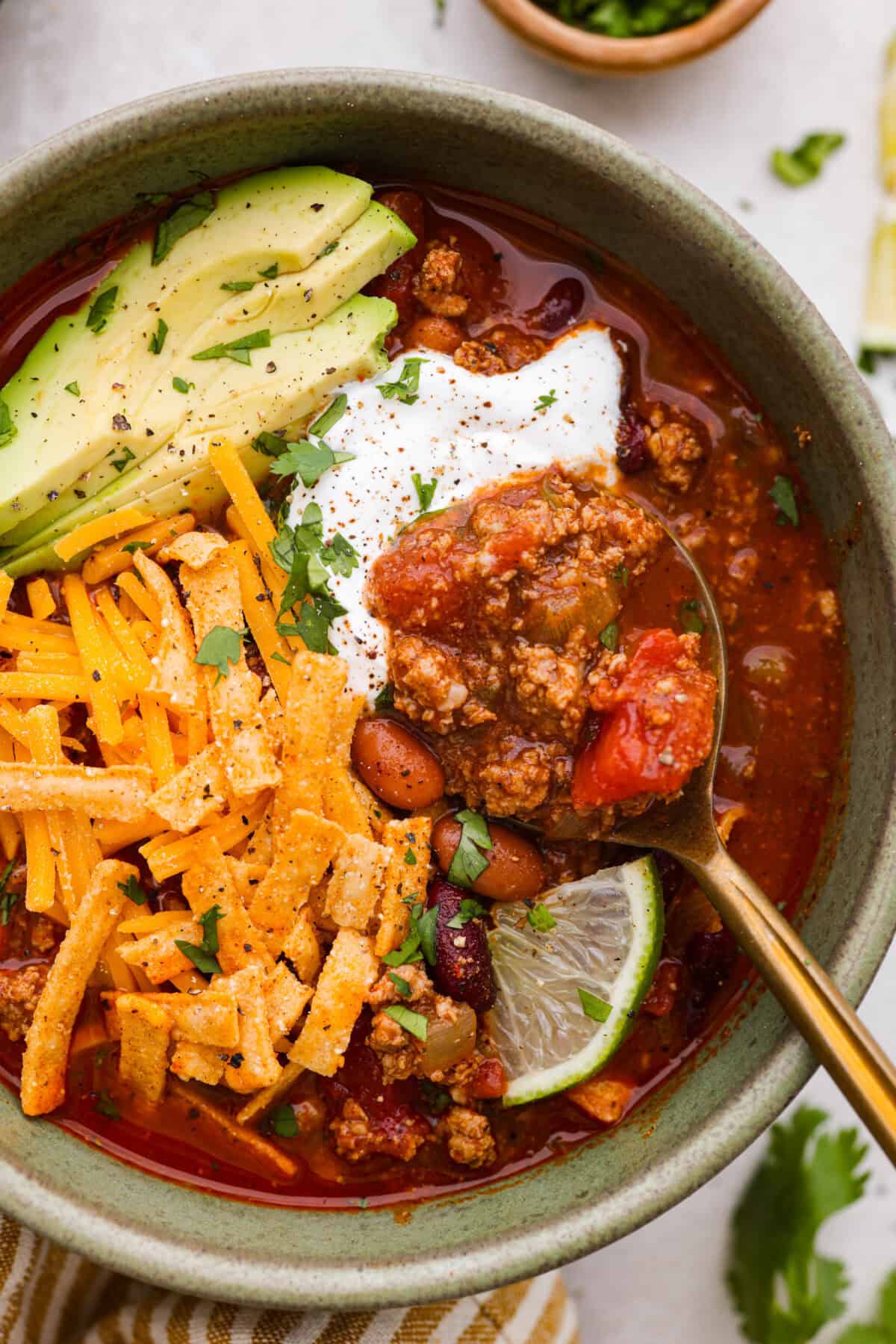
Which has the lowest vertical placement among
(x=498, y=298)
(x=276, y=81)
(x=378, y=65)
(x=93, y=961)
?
(x=93, y=961)

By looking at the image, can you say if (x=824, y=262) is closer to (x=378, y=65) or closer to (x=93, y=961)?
(x=378, y=65)

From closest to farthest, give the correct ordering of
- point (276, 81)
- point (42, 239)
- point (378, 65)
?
point (276, 81)
point (42, 239)
point (378, 65)

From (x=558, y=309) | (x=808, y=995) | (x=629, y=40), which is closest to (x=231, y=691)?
(x=558, y=309)

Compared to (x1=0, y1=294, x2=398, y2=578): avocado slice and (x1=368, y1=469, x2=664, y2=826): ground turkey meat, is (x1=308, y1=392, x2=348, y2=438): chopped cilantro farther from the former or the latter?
(x1=368, y1=469, x2=664, y2=826): ground turkey meat

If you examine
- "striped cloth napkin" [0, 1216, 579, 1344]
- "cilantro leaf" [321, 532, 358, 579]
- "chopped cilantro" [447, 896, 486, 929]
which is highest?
"cilantro leaf" [321, 532, 358, 579]

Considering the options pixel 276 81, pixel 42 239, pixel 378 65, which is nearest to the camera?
pixel 276 81

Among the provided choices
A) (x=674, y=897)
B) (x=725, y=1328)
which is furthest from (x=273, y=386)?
(x=725, y=1328)

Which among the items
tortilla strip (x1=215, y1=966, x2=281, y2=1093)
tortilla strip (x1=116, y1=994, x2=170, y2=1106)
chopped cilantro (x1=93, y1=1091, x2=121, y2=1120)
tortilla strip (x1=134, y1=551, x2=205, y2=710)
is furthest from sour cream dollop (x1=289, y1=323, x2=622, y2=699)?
chopped cilantro (x1=93, y1=1091, x2=121, y2=1120)
